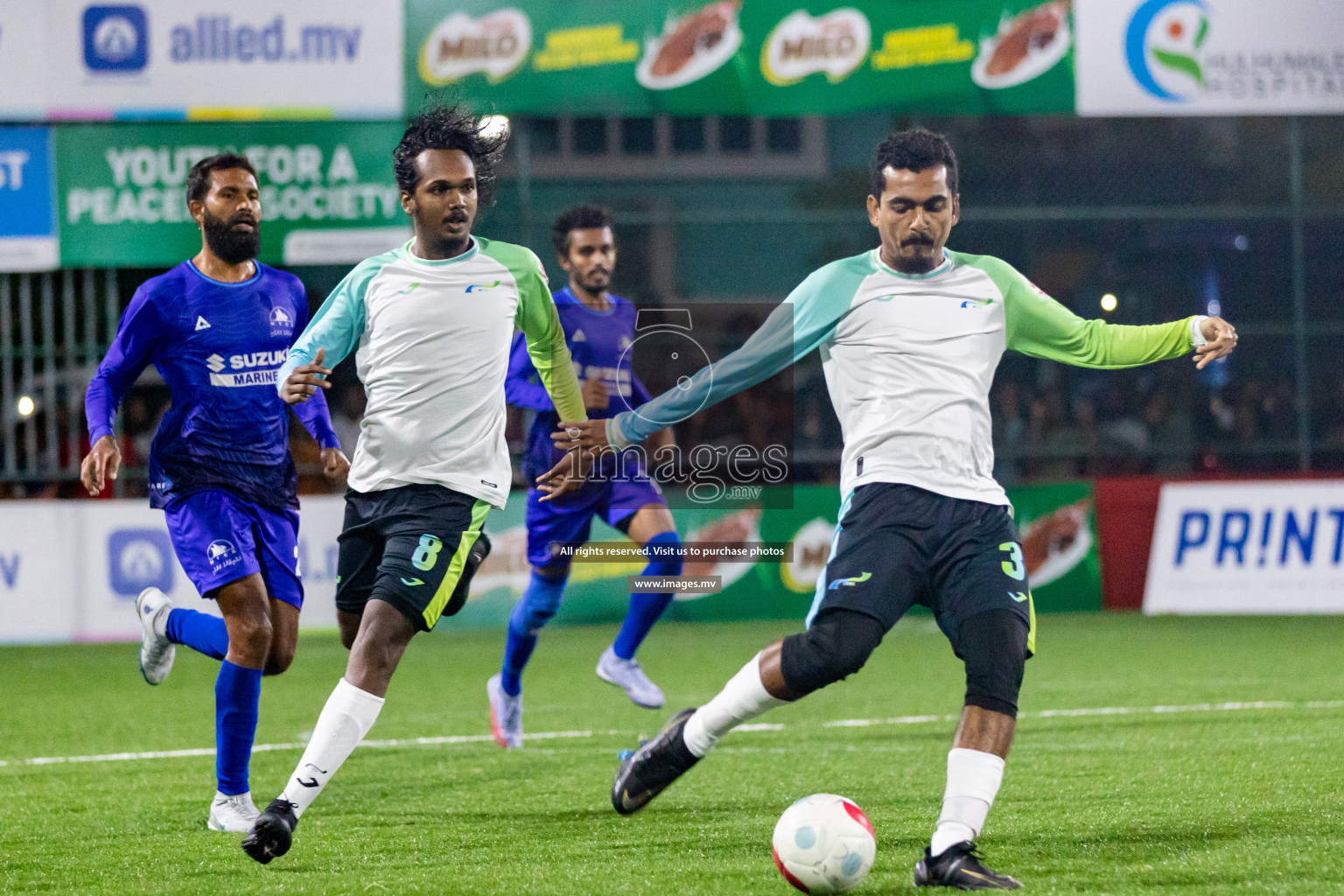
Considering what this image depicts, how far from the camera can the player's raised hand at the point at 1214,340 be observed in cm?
443

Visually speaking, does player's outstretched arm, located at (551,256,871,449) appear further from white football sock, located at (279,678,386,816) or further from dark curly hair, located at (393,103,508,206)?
white football sock, located at (279,678,386,816)

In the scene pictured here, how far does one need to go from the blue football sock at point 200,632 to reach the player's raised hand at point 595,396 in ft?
6.51

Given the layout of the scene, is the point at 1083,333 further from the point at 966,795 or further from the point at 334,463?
the point at 334,463

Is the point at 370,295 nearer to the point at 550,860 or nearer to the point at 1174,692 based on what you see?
the point at 550,860

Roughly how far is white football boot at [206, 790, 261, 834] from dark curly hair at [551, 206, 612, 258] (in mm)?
3216

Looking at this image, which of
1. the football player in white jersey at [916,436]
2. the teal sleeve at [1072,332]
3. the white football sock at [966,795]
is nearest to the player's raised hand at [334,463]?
the football player in white jersey at [916,436]

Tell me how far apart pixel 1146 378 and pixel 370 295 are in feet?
38.1

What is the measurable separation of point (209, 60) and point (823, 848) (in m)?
10.3

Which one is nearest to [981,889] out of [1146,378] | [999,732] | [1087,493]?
[999,732]

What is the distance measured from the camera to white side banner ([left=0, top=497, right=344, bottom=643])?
Result: 12102mm

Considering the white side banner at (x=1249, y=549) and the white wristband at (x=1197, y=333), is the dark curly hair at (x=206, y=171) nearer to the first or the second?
the white wristband at (x=1197, y=333)

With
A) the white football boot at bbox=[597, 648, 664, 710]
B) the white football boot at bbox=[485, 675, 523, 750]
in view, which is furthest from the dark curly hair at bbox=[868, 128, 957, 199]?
the white football boot at bbox=[485, 675, 523, 750]

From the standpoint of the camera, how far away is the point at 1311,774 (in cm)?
581

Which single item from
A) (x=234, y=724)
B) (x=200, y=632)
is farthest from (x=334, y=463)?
(x=234, y=724)
